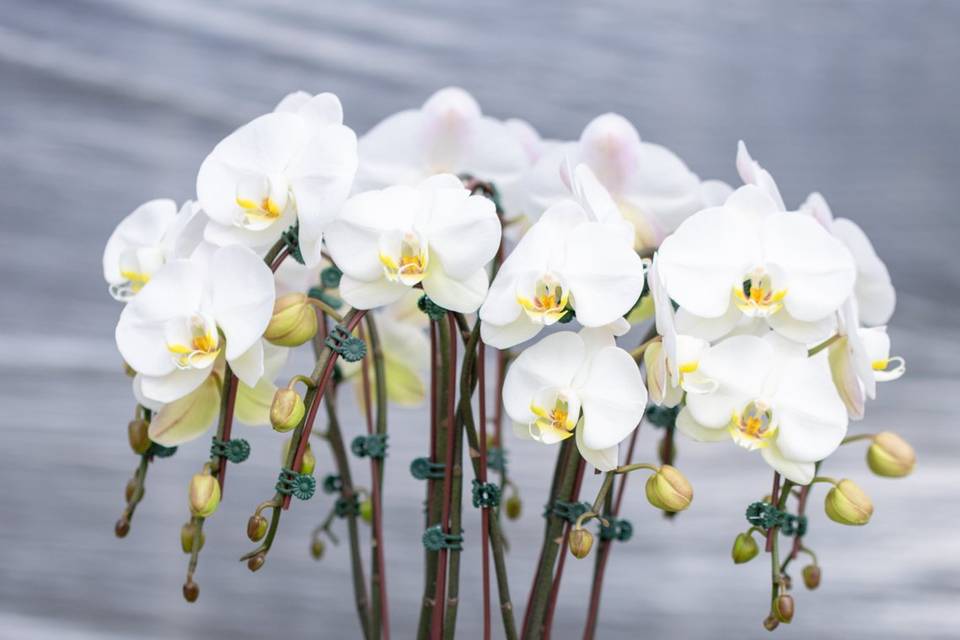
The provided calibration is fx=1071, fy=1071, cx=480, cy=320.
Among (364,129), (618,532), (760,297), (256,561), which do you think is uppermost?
(364,129)

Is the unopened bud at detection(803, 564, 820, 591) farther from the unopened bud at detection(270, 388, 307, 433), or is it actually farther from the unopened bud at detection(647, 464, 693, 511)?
the unopened bud at detection(270, 388, 307, 433)

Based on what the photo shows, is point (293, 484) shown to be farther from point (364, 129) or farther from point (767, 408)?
point (364, 129)

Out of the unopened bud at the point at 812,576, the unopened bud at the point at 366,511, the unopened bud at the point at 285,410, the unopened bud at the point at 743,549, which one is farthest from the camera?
the unopened bud at the point at 366,511

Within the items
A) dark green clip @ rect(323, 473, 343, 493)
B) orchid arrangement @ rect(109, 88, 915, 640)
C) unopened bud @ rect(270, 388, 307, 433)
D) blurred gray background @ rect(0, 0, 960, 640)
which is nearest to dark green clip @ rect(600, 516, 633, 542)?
orchid arrangement @ rect(109, 88, 915, 640)

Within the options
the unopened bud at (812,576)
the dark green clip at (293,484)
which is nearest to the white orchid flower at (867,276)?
the unopened bud at (812,576)

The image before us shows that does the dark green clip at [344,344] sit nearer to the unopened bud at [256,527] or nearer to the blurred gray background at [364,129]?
the unopened bud at [256,527]

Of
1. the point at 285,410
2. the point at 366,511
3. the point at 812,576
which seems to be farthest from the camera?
the point at 366,511

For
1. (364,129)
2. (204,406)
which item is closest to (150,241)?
(204,406)
